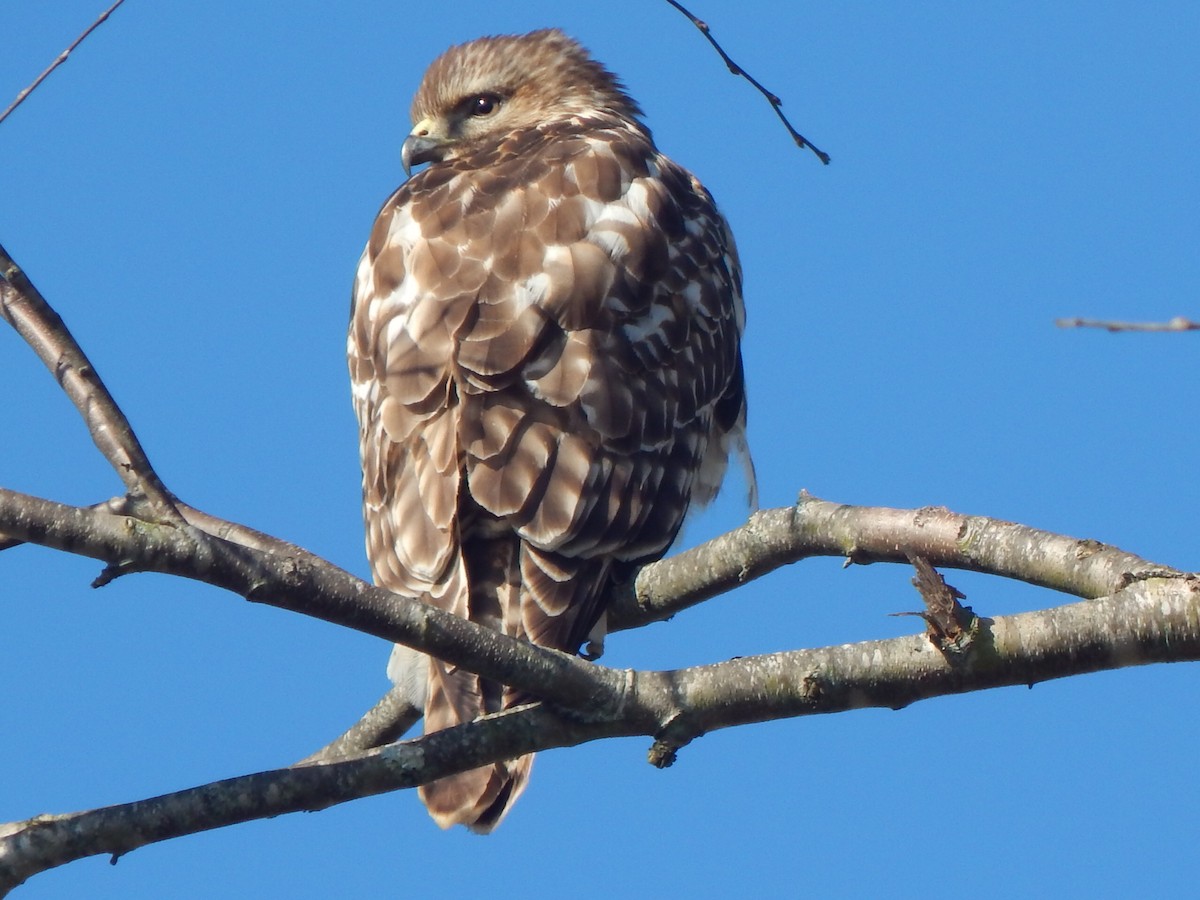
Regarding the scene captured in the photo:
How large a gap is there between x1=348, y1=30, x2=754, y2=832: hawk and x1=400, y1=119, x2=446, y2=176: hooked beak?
72cm

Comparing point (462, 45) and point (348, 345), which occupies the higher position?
point (462, 45)

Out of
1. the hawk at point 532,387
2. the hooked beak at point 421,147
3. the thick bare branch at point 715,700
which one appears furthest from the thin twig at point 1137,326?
the hooked beak at point 421,147

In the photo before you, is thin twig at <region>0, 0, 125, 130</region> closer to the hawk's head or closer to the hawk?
the hawk

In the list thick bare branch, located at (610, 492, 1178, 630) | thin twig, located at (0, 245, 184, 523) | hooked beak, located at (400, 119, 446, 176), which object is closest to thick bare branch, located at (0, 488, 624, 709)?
thin twig, located at (0, 245, 184, 523)

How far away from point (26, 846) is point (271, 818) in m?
0.39

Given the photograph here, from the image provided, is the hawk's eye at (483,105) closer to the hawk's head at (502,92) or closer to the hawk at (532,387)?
the hawk's head at (502,92)

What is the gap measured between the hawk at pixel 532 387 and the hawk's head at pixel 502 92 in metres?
0.83

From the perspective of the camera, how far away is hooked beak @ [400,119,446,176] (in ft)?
20.1

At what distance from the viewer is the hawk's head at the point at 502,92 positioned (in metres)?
6.33

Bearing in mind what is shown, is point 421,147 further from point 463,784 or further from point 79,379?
point 79,379

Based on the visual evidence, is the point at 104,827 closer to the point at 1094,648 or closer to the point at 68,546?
the point at 68,546

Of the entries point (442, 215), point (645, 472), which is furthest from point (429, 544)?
point (442, 215)

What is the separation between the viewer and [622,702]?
2893mm

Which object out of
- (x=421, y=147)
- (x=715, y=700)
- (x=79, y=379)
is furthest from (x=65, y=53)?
(x=421, y=147)
